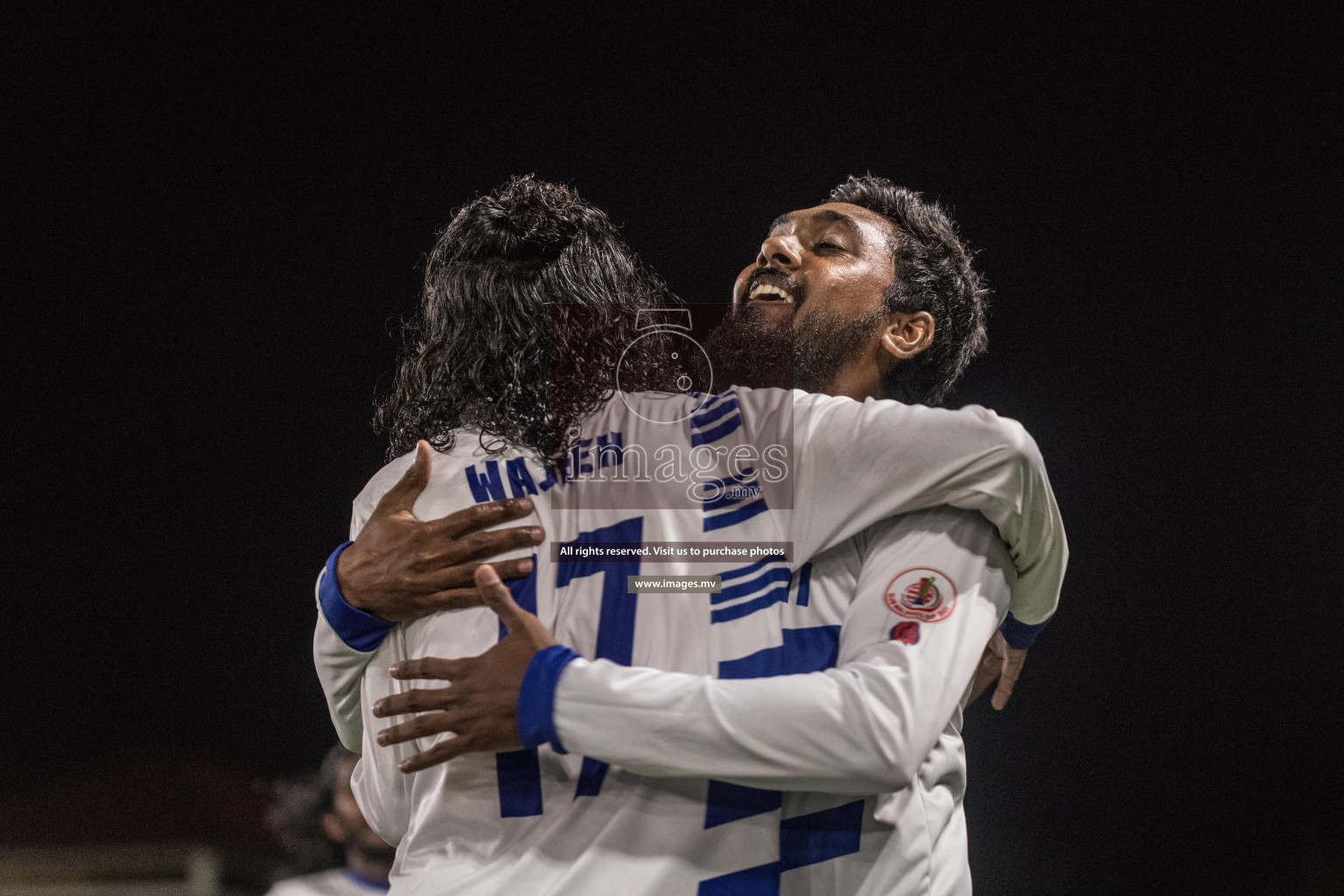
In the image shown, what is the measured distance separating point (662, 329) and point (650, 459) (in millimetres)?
210

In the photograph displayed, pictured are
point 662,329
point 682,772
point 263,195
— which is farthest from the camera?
point 263,195

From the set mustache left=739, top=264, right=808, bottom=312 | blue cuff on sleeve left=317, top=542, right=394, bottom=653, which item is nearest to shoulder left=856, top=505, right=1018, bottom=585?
blue cuff on sleeve left=317, top=542, right=394, bottom=653

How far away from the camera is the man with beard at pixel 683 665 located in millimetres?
910

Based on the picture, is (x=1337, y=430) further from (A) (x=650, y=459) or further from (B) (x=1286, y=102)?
(A) (x=650, y=459)

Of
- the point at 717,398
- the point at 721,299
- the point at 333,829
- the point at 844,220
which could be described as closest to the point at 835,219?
the point at 844,220

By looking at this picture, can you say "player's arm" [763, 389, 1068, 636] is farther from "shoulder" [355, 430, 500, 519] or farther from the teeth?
the teeth

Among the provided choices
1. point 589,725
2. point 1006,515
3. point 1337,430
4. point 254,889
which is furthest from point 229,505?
point 1337,430

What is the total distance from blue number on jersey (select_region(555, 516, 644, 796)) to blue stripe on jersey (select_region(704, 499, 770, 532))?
8 centimetres

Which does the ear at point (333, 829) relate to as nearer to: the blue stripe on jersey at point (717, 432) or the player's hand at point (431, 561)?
the player's hand at point (431, 561)

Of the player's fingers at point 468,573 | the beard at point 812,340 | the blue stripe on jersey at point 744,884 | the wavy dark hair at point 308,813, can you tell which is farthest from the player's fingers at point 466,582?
the wavy dark hair at point 308,813

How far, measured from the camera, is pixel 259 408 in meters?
2.28

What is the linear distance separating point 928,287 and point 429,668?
3.87 ft

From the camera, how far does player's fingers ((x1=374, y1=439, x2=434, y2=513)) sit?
3.58 feet

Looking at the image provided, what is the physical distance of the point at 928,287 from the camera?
1781 mm
